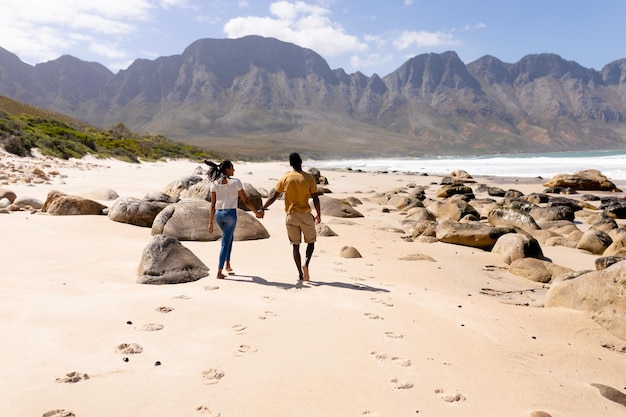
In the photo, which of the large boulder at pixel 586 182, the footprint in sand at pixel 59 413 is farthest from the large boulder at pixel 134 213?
the large boulder at pixel 586 182

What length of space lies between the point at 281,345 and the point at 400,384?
105 cm

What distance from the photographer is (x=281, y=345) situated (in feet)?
12.0

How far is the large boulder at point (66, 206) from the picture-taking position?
30.3 ft

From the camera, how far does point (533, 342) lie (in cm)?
418

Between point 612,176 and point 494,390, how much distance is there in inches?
1499

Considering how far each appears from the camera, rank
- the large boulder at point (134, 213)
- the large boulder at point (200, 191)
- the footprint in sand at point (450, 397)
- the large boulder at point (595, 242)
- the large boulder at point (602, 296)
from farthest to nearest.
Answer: the large boulder at point (200, 191) → the large boulder at point (595, 242) → the large boulder at point (134, 213) → the large boulder at point (602, 296) → the footprint in sand at point (450, 397)

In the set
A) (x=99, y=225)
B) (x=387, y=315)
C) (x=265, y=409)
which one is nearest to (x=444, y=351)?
(x=387, y=315)

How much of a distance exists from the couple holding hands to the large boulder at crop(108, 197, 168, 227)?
11.5 feet

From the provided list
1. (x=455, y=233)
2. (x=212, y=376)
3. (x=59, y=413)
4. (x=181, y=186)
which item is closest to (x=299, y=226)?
(x=212, y=376)

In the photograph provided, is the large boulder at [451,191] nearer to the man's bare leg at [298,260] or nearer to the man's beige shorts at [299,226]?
the man's beige shorts at [299,226]

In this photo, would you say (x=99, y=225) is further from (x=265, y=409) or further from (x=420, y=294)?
(x=265, y=409)

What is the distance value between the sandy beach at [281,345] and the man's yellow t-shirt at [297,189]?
0.99 meters

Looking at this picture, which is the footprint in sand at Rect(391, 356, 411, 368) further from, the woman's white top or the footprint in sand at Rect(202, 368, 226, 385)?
the woman's white top

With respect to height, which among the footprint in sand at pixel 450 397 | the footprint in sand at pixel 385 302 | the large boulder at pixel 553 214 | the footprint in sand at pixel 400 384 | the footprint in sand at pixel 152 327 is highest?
the footprint in sand at pixel 152 327
